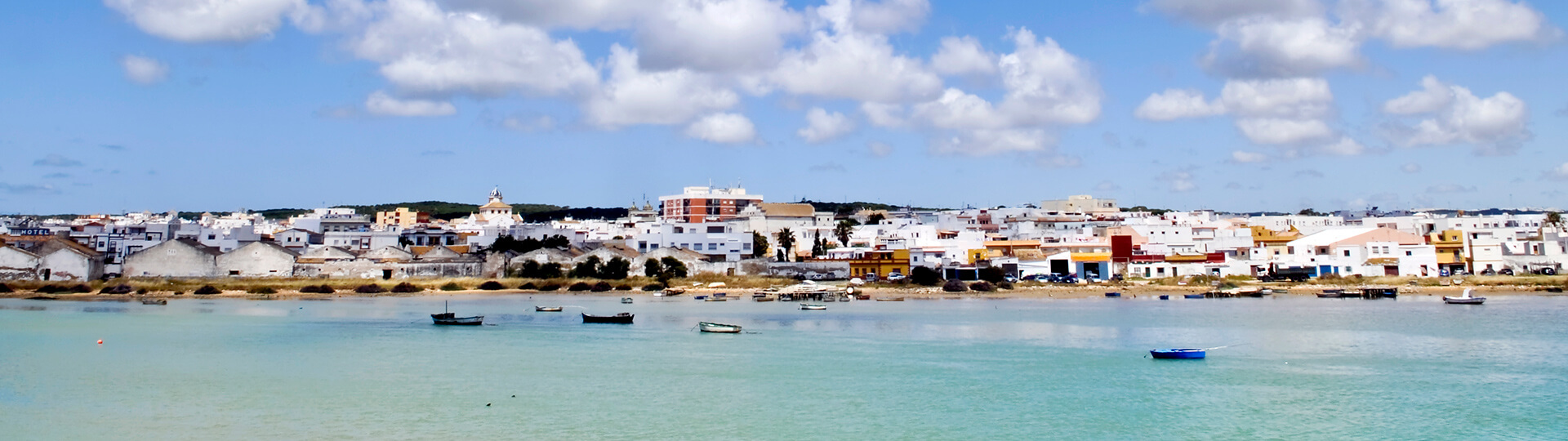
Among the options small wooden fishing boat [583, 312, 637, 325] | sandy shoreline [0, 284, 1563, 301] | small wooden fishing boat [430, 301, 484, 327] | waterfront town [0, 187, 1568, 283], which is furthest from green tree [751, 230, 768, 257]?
small wooden fishing boat [430, 301, 484, 327]

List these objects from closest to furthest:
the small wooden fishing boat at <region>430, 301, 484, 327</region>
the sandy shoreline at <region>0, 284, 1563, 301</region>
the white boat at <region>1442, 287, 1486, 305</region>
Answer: the small wooden fishing boat at <region>430, 301, 484, 327</region> < the white boat at <region>1442, 287, 1486, 305</region> < the sandy shoreline at <region>0, 284, 1563, 301</region>

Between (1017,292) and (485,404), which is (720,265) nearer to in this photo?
(1017,292)

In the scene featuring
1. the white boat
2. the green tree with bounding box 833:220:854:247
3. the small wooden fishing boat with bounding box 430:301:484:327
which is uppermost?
the green tree with bounding box 833:220:854:247

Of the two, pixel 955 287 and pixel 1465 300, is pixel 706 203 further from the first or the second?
pixel 1465 300

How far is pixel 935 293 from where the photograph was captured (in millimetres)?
52344

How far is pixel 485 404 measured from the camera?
20312 mm

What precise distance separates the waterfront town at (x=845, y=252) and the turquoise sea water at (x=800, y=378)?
18.6 metres

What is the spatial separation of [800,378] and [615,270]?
122 ft

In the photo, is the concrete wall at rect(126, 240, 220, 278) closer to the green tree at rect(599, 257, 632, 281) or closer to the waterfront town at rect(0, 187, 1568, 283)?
the waterfront town at rect(0, 187, 1568, 283)

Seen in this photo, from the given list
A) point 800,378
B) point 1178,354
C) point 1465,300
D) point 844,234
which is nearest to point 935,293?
point 1465,300

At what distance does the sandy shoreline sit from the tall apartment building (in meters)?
42.8

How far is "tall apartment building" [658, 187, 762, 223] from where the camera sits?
98.5 metres

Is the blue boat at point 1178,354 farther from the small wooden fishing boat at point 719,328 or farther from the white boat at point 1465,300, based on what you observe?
the white boat at point 1465,300

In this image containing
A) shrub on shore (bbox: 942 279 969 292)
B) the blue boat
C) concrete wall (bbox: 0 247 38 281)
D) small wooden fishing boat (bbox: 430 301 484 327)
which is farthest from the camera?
concrete wall (bbox: 0 247 38 281)
